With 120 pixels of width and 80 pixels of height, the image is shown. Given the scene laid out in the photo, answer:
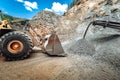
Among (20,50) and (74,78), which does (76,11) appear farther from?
(74,78)

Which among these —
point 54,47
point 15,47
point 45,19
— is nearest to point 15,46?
point 15,47

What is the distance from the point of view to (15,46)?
6848mm

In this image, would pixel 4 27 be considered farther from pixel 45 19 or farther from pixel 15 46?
pixel 45 19

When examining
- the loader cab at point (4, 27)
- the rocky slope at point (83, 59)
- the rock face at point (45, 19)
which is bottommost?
the rocky slope at point (83, 59)

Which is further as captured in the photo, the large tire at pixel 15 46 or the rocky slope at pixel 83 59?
the large tire at pixel 15 46

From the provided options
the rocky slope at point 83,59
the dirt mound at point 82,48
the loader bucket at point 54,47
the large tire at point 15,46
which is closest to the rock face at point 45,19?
the rocky slope at point 83,59

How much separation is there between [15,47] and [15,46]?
4 cm

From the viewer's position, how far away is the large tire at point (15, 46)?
6.68 m

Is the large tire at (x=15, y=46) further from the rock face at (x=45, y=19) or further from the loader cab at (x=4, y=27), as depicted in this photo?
the rock face at (x=45, y=19)

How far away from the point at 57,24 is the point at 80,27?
2.42 metres

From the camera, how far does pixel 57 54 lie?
7133 mm

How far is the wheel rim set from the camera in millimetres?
6750

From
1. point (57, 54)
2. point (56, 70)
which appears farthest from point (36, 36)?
point (56, 70)

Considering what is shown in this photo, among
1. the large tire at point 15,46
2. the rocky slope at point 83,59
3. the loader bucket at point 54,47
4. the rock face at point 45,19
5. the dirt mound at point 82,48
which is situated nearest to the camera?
the rocky slope at point 83,59
